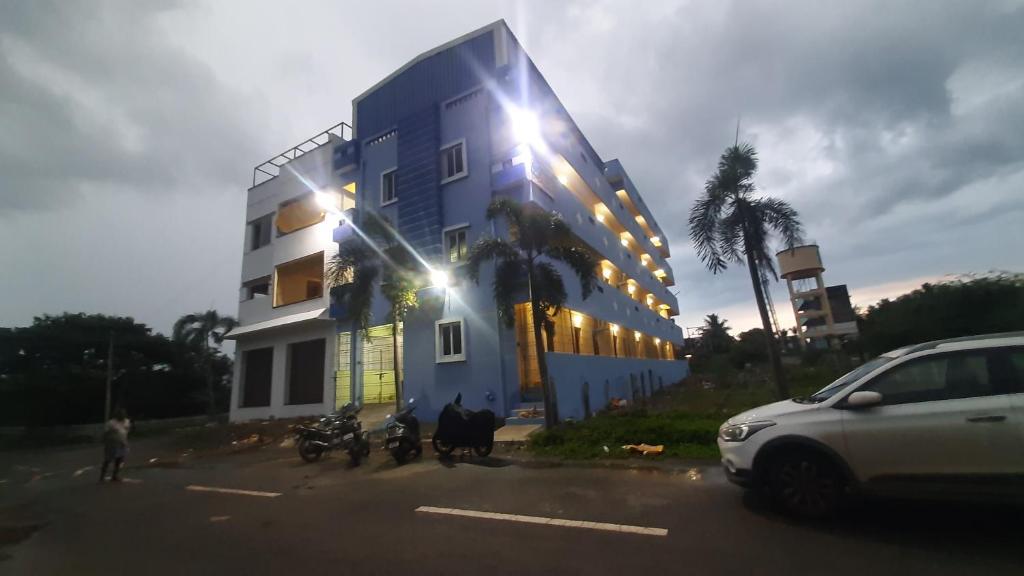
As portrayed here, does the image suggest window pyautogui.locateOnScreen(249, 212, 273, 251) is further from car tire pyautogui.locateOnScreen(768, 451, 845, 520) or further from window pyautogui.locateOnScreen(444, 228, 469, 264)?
car tire pyautogui.locateOnScreen(768, 451, 845, 520)

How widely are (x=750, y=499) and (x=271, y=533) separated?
18.4 ft

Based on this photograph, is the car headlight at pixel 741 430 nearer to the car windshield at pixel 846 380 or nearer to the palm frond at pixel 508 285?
the car windshield at pixel 846 380

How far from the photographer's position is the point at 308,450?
10586 mm

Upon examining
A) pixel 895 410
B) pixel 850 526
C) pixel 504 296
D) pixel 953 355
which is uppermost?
pixel 504 296

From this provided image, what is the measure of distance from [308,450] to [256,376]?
1436cm

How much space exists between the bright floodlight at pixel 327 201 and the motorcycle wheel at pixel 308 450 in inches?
497

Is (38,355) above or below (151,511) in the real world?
above

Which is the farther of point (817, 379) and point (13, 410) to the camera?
point (13, 410)

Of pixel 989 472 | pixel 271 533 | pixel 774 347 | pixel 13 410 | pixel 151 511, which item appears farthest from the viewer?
pixel 13 410

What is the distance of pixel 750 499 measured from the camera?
5188 millimetres

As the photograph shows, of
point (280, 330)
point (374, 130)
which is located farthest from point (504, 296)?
point (280, 330)

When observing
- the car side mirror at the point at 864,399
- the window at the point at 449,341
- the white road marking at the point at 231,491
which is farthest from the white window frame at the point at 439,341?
the car side mirror at the point at 864,399

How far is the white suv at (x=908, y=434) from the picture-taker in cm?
385

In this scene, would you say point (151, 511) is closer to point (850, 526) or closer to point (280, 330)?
point (850, 526)
